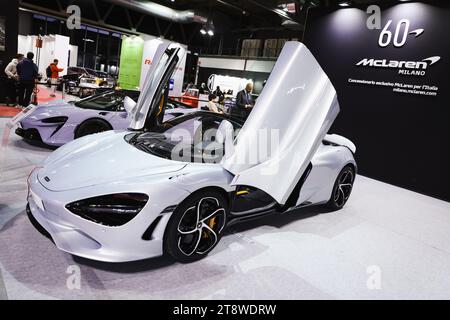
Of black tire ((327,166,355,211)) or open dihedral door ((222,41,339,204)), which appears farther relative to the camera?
black tire ((327,166,355,211))

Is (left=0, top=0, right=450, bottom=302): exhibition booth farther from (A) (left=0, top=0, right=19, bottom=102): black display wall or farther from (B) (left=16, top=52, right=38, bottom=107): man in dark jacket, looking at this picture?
(A) (left=0, top=0, right=19, bottom=102): black display wall

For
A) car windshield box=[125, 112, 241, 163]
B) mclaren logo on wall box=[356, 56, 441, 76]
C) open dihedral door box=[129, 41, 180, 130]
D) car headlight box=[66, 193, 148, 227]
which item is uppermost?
mclaren logo on wall box=[356, 56, 441, 76]

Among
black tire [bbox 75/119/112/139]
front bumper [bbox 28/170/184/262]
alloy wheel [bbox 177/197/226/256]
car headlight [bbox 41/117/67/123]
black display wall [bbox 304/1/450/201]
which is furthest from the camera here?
black display wall [bbox 304/1/450/201]

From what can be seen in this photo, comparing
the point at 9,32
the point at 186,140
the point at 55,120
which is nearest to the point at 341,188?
the point at 186,140

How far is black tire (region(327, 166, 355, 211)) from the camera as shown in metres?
4.34

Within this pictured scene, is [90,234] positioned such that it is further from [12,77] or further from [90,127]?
[12,77]

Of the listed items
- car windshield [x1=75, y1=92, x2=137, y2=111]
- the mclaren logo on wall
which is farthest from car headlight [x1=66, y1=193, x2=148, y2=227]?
the mclaren logo on wall

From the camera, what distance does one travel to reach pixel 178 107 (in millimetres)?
6770

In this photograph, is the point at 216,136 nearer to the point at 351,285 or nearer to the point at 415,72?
the point at 351,285

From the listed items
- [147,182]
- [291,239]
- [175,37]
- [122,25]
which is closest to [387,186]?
Answer: [291,239]

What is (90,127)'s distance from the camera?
5.32 meters

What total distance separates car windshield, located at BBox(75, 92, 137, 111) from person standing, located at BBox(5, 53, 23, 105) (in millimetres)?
4446

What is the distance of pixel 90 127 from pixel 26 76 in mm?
4746

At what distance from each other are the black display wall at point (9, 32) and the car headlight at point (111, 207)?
344 inches
